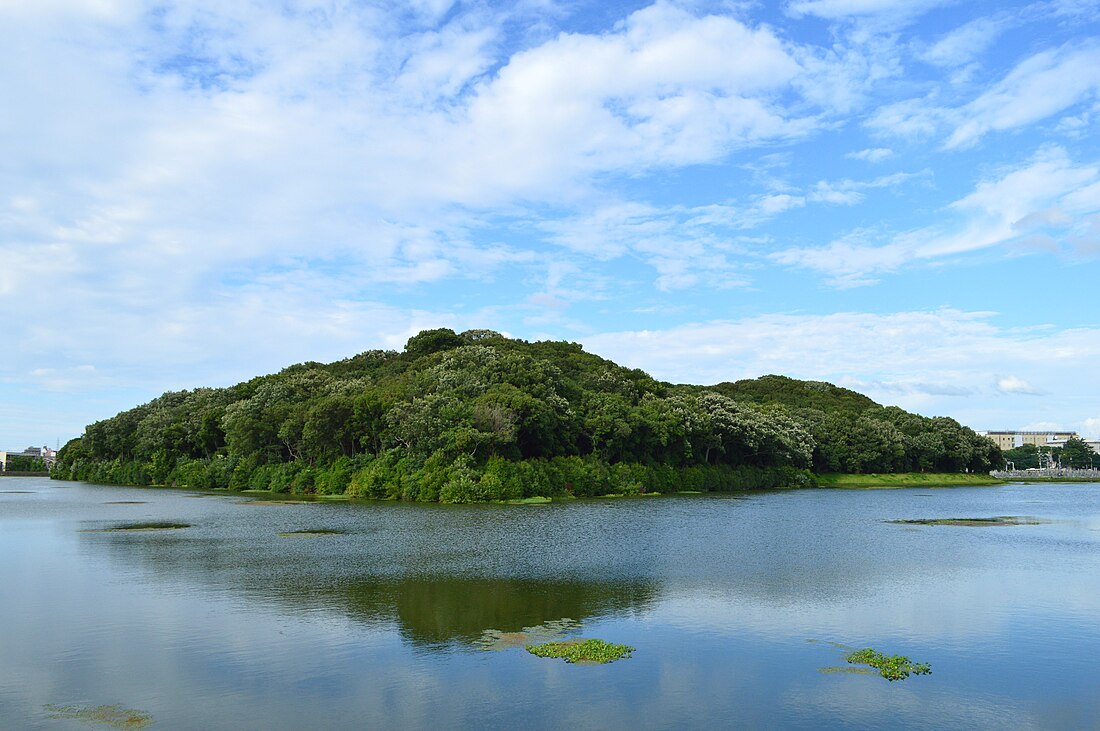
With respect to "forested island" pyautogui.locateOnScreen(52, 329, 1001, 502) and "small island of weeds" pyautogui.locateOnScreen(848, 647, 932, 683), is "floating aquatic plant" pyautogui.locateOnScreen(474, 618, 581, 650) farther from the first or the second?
"forested island" pyautogui.locateOnScreen(52, 329, 1001, 502)

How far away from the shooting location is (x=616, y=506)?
67562mm

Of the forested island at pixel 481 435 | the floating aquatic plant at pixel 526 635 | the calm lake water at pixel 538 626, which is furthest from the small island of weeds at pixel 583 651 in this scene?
the forested island at pixel 481 435

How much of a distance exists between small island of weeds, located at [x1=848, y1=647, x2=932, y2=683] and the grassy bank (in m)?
101

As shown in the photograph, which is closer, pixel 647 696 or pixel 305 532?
pixel 647 696

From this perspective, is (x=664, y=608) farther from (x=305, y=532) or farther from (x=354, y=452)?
(x=354, y=452)

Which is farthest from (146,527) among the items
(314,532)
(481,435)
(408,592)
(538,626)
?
(538,626)

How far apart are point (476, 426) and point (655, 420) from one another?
82.5 ft

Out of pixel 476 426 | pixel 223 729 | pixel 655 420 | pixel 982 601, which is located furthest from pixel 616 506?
pixel 223 729

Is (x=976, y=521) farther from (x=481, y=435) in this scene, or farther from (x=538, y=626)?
(x=538, y=626)

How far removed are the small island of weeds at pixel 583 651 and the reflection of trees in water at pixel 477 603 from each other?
84.4 inches

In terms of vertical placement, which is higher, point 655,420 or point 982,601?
point 655,420

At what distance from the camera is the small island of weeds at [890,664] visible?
17.4 metres

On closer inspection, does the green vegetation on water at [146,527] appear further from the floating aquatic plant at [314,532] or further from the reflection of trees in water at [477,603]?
the reflection of trees in water at [477,603]

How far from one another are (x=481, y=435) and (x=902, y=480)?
260ft
